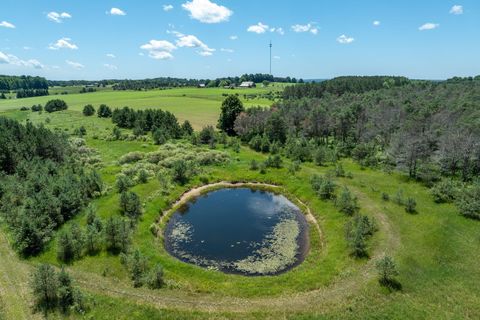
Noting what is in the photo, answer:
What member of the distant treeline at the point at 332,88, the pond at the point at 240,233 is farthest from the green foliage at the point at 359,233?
the distant treeline at the point at 332,88

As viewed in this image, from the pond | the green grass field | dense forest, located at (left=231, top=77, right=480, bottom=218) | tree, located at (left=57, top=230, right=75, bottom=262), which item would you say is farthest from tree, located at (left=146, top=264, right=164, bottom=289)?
dense forest, located at (left=231, top=77, right=480, bottom=218)

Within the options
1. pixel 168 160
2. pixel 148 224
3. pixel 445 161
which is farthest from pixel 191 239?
pixel 445 161

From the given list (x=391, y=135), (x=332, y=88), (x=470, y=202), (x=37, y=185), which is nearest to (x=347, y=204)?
(x=470, y=202)

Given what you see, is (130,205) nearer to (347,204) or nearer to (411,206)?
(347,204)

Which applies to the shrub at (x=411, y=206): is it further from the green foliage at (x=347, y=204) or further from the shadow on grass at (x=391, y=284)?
the shadow on grass at (x=391, y=284)

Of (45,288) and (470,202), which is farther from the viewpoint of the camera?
(470,202)

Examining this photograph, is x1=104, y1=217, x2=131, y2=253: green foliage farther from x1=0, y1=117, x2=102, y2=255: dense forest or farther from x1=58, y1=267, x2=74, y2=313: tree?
x1=58, y1=267, x2=74, y2=313: tree
